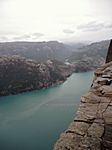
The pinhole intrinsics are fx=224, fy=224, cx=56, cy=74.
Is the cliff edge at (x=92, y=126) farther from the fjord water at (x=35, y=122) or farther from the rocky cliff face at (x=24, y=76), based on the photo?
the rocky cliff face at (x=24, y=76)

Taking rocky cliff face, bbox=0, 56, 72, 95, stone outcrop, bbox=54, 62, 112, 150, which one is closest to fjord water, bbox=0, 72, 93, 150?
rocky cliff face, bbox=0, 56, 72, 95

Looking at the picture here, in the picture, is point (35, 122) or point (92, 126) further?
point (35, 122)

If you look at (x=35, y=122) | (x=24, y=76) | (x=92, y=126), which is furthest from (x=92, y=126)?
(x=24, y=76)

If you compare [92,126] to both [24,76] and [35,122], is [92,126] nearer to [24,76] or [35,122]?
[35,122]

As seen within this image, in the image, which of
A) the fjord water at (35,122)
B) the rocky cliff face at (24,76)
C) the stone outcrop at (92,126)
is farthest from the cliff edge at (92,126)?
the rocky cliff face at (24,76)

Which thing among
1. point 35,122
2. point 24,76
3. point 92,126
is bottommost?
point 35,122

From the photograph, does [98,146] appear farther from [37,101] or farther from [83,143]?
[37,101]

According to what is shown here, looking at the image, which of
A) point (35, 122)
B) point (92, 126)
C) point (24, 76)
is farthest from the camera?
point (24, 76)
